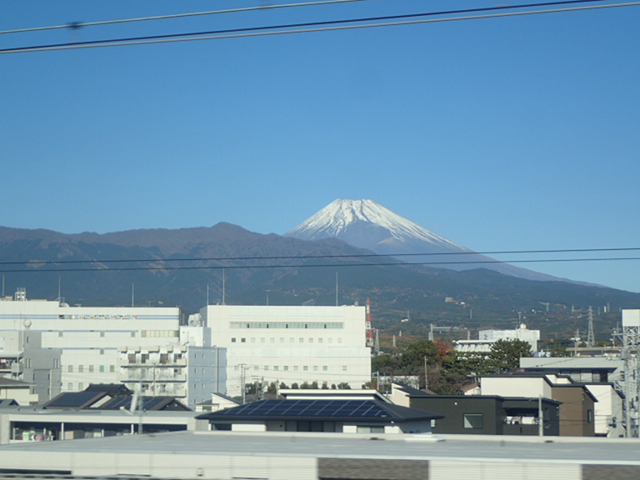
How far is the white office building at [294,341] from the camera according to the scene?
67312 mm

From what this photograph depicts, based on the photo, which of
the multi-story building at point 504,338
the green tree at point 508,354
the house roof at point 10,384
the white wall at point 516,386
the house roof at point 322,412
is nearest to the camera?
the house roof at point 322,412

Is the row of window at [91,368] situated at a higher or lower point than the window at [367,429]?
lower

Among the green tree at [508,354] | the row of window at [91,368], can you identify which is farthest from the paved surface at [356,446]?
the row of window at [91,368]

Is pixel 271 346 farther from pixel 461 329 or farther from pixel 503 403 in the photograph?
pixel 461 329

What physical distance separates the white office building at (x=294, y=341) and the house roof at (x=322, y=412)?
4368 centimetres

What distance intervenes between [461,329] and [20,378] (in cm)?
12472

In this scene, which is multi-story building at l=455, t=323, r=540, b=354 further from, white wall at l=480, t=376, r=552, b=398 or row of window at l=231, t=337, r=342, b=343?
white wall at l=480, t=376, r=552, b=398

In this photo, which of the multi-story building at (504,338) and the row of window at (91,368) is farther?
the multi-story building at (504,338)

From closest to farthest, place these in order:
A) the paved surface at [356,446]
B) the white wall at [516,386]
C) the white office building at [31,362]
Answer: the paved surface at [356,446] → the white wall at [516,386] → the white office building at [31,362]

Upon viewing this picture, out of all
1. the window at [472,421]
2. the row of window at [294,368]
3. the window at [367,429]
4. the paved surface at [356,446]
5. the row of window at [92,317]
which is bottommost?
the row of window at [294,368]

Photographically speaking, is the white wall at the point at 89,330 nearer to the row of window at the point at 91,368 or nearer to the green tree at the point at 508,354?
the row of window at the point at 91,368

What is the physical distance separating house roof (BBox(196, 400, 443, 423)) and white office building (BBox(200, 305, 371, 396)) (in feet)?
143

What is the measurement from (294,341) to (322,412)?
4923 centimetres

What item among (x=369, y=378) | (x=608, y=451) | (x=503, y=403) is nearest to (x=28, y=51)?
(x=608, y=451)
